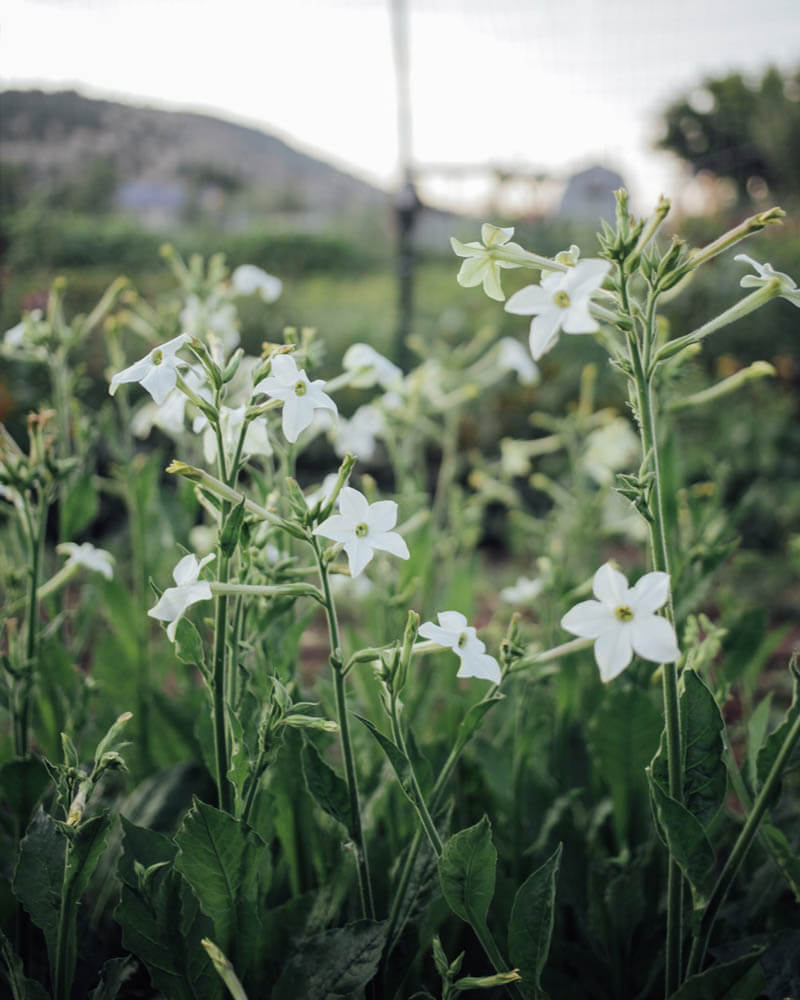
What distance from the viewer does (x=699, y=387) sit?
204 inches

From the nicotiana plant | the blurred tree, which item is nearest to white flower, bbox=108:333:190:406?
the nicotiana plant

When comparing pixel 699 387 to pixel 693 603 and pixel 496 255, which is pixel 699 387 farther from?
pixel 496 255

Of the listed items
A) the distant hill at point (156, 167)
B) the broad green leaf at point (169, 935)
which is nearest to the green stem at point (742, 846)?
the broad green leaf at point (169, 935)

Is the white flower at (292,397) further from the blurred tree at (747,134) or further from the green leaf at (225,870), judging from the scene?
the blurred tree at (747,134)

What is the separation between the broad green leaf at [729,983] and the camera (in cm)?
90

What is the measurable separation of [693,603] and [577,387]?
178 inches

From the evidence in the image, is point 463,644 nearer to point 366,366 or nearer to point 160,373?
point 160,373

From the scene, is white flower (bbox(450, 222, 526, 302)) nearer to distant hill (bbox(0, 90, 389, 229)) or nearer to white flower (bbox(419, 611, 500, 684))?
white flower (bbox(419, 611, 500, 684))

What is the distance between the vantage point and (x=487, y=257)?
967mm

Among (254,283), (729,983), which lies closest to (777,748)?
(729,983)

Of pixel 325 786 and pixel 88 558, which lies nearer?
pixel 325 786

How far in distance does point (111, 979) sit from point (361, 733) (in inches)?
20.3

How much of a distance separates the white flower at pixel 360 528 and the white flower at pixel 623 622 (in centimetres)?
19

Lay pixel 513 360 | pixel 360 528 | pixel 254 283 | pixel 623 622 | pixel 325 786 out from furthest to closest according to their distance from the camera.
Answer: pixel 513 360
pixel 254 283
pixel 325 786
pixel 360 528
pixel 623 622
